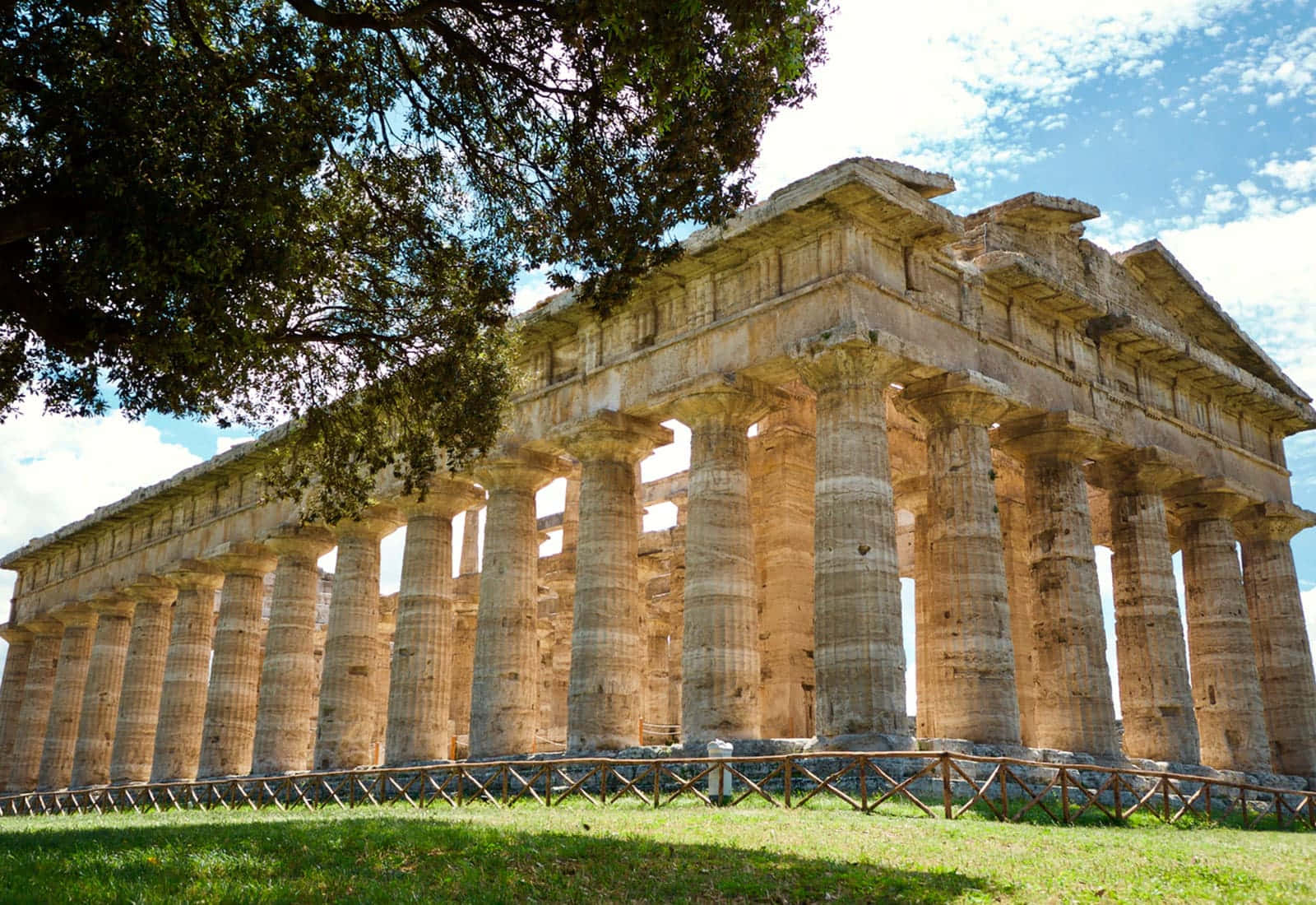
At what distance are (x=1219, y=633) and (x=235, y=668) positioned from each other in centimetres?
2358

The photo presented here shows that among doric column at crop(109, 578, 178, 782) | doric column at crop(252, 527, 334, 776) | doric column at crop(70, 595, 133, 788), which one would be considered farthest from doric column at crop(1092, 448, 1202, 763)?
doric column at crop(70, 595, 133, 788)

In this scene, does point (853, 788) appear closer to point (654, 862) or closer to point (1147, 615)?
point (654, 862)

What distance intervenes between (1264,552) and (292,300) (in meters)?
22.9

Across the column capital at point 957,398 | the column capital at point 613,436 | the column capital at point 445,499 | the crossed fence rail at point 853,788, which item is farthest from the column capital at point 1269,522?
the column capital at point 445,499

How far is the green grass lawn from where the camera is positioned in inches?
391

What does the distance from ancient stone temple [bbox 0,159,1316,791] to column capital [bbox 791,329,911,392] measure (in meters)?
0.05

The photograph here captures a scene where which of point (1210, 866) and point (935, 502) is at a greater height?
point (935, 502)

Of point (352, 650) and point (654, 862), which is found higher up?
point (352, 650)

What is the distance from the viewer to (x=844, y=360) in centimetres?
1962

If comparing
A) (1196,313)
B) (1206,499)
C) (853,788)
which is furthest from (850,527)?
(1196,313)

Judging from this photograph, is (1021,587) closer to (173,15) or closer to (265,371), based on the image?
(265,371)

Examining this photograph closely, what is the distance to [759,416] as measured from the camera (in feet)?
72.7

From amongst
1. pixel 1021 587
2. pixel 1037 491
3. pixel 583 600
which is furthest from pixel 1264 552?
pixel 583 600

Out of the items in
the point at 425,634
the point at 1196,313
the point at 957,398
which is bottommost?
the point at 425,634
